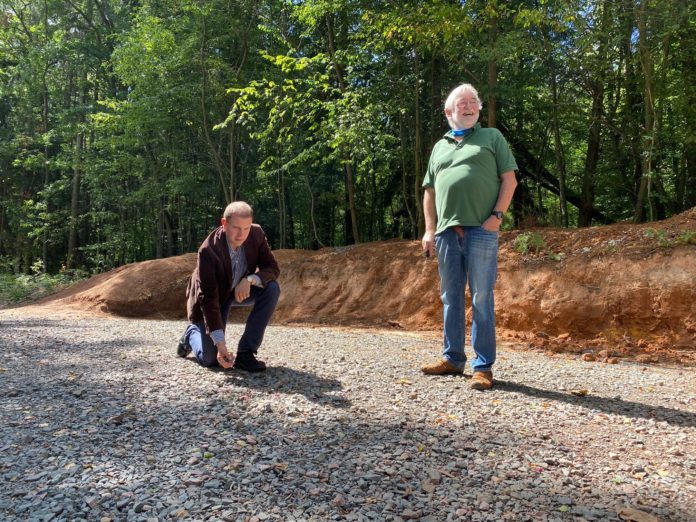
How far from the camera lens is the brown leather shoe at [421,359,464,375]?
12.4 feet

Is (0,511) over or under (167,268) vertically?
under

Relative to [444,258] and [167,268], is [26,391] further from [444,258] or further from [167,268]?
[167,268]

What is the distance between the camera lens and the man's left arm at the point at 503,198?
3.38 m

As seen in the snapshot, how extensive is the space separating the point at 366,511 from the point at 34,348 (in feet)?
14.8

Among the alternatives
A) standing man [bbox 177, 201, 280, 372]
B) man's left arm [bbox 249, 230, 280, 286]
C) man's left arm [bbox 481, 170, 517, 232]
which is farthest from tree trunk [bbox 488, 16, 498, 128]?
standing man [bbox 177, 201, 280, 372]

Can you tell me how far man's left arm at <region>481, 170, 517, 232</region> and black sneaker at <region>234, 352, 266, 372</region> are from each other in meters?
2.04

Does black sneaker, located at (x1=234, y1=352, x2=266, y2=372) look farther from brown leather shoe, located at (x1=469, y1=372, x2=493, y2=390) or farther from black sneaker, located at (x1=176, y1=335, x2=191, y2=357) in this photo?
brown leather shoe, located at (x1=469, y1=372, x2=493, y2=390)

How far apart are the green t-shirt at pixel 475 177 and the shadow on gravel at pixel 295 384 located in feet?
4.71

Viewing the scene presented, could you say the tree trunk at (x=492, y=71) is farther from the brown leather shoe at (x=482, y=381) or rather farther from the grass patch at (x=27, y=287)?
the grass patch at (x=27, y=287)

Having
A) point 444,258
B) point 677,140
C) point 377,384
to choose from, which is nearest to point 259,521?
point 377,384

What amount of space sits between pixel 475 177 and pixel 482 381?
A: 144 cm

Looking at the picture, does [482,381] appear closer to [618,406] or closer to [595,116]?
[618,406]

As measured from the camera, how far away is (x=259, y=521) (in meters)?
1.75

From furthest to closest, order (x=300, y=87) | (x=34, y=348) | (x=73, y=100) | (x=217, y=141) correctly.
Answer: (x=73, y=100) < (x=217, y=141) < (x=300, y=87) < (x=34, y=348)
